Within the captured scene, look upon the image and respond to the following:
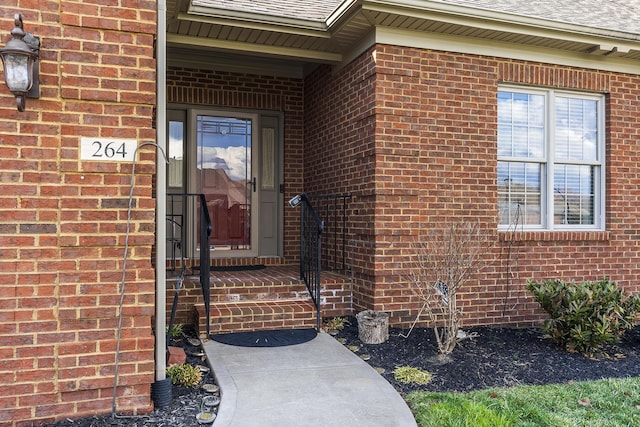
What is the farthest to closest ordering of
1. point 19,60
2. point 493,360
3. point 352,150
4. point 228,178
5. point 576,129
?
point 228,178 < point 576,129 < point 352,150 < point 493,360 < point 19,60

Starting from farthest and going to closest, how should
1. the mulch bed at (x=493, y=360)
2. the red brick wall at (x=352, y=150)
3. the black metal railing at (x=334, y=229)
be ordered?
the black metal railing at (x=334, y=229), the red brick wall at (x=352, y=150), the mulch bed at (x=493, y=360)

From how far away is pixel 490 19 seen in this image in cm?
530

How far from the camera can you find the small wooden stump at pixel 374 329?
4.88 meters

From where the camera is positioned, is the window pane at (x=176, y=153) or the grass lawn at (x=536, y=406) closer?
the grass lawn at (x=536, y=406)

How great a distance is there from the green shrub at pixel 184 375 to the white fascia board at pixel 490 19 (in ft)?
11.7

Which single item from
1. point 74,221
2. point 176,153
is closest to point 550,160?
point 176,153

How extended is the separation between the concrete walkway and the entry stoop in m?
0.38

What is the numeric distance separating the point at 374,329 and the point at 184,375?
1.87m

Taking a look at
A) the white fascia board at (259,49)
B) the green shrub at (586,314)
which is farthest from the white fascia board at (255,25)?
the green shrub at (586,314)

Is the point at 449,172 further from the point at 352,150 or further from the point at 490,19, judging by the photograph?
the point at 490,19

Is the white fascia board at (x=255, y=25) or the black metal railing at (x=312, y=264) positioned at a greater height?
the white fascia board at (x=255, y=25)

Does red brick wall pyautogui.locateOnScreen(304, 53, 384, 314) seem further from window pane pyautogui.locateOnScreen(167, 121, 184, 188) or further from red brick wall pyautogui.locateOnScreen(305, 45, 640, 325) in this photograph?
window pane pyautogui.locateOnScreen(167, 121, 184, 188)

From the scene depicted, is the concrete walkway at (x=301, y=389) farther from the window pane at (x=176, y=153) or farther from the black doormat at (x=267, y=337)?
the window pane at (x=176, y=153)

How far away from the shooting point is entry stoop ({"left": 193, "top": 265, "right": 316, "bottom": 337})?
5.06 metres
